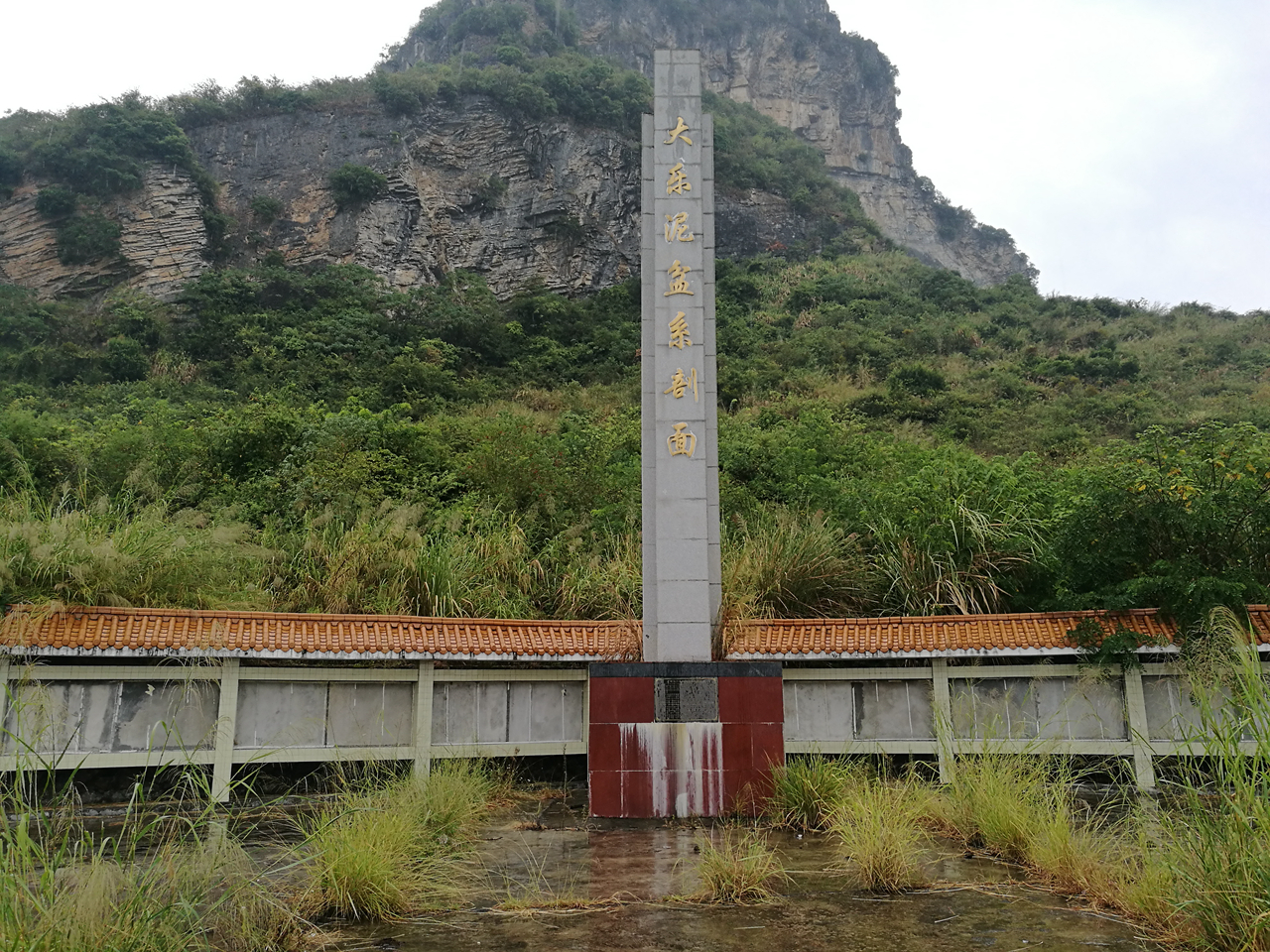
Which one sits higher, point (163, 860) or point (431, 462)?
point (431, 462)

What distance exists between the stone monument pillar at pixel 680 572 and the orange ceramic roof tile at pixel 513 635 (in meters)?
0.51

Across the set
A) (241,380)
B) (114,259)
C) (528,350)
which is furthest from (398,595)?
(114,259)

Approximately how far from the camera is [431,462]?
52.9 feet

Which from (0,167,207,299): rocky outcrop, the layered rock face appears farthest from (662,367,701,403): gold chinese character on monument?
the layered rock face

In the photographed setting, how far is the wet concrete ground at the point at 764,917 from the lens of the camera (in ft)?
15.7

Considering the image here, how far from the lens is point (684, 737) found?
8.77 m

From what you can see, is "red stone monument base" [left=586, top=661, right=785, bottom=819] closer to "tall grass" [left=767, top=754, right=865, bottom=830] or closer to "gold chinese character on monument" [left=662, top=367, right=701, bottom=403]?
"tall grass" [left=767, top=754, right=865, bottom=830]

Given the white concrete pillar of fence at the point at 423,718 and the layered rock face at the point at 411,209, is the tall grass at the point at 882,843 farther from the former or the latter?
the layered rock face at the point at 411,209

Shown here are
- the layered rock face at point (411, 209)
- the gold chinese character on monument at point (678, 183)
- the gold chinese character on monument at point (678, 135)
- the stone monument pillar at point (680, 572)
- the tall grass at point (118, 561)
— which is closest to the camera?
the tall grass at point (118, 561)

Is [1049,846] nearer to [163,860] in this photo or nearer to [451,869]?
[451,869]

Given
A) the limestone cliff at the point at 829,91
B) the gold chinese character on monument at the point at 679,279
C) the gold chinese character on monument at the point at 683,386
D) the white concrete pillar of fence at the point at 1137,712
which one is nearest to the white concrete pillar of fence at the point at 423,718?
the gold chinese character on monument at the point at 683,386

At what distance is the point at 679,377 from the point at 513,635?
2971mm

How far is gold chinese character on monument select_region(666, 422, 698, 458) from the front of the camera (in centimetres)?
928

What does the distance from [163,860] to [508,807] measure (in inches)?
210
